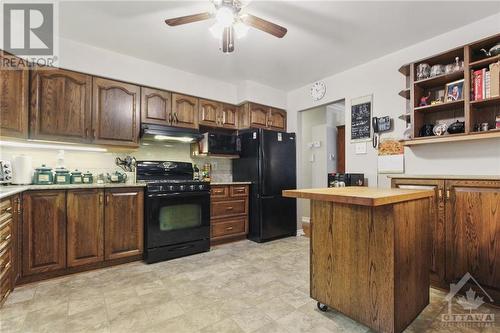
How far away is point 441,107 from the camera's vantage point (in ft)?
7.64

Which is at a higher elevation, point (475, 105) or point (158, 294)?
point (475, 105)

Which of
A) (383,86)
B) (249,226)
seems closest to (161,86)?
(249,226)

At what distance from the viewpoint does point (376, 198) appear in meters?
1.20

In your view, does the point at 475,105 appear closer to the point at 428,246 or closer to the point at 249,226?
the point at 428,246

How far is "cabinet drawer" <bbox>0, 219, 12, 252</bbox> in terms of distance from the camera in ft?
5.69

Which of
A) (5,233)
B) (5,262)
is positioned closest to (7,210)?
(5,233)

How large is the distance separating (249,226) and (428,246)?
Result: 7.92ft

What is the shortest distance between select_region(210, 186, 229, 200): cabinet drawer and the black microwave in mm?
531

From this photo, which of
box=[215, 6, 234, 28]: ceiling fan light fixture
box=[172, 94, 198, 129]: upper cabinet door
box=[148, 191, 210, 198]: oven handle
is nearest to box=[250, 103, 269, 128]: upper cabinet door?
box=[172, 94, 198, 129]: upper cabinet door

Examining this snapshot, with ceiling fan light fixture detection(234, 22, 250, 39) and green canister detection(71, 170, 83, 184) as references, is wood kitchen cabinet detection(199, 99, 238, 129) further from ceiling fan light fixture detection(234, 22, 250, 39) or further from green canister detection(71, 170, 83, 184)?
ceiling fan light fixture detection(234, 22, 250, 39)

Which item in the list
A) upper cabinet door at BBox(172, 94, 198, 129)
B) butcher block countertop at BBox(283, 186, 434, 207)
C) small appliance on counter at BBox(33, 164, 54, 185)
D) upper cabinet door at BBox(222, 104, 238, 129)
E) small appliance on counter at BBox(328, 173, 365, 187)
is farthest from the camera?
upper cabinet door at BBox(222, 104, 238, 129)

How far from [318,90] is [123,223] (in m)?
3.22

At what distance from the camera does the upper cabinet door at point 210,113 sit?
3615mm

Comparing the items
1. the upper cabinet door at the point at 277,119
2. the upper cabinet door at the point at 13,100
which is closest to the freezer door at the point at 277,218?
the upper cabinet door at the point at 277,119
